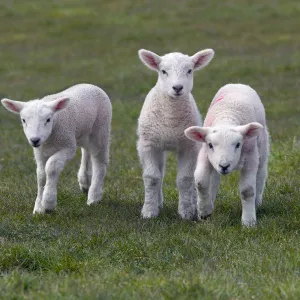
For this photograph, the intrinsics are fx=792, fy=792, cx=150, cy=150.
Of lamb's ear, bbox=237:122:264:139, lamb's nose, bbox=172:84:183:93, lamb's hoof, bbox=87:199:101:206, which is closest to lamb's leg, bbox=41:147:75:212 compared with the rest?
lamb's hoof, bbox=87:199:101:206

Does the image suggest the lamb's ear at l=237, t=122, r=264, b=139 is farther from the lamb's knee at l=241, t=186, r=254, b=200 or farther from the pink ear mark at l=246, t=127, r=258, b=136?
the lamb's knee at l=241, t=186, r=254, b=200

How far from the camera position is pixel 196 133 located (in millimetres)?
8141

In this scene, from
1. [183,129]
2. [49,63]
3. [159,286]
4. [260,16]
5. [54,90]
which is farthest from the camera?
[260,16]

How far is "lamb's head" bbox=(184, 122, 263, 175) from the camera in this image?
304 inches

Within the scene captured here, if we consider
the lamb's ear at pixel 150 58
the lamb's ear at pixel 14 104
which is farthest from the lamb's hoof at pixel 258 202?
the lamb's ear at pixel 14 104

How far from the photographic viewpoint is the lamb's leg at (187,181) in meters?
9.01

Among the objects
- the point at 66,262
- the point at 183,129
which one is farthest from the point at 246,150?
the point at 66,262

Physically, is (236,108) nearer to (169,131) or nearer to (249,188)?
(169,131)

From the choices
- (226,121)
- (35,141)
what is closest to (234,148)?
(226,121)

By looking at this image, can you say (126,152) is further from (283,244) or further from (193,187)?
(283,244)

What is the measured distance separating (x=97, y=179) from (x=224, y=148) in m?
2.63

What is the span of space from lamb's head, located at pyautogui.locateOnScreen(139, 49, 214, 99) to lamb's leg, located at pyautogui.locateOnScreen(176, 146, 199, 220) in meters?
0.69

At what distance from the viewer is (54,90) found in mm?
20984

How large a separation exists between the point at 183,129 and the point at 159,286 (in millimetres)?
3424
